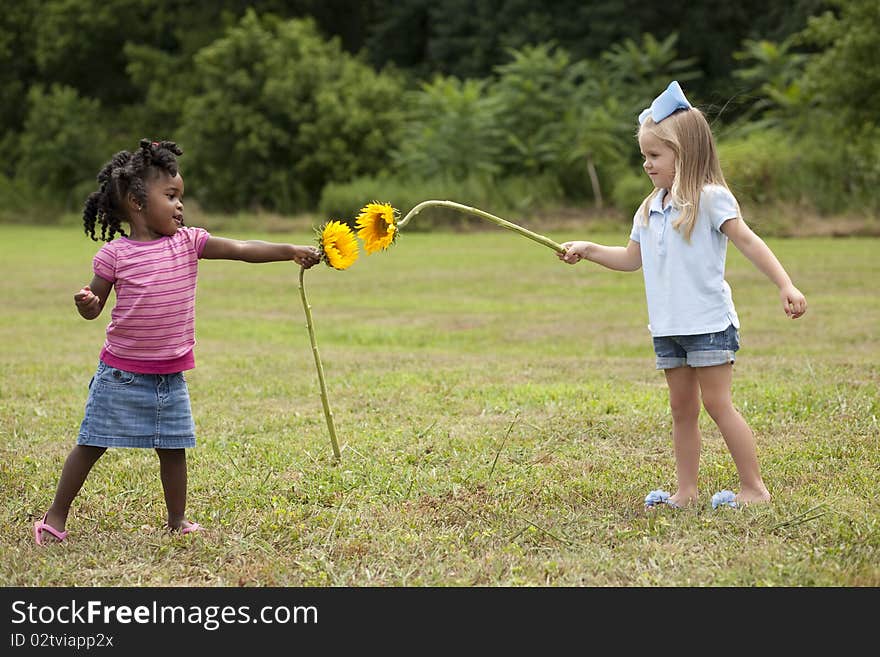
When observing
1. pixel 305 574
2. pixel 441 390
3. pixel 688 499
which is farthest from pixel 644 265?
pixel 441 390

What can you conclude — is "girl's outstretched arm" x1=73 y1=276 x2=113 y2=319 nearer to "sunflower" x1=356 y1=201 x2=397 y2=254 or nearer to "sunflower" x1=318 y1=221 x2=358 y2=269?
"sunflower" x1=318 y1=221 x2=358 y2=269

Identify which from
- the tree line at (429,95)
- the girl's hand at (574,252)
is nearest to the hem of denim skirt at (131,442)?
the girl's hand at (574,252)

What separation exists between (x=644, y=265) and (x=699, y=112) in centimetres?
57

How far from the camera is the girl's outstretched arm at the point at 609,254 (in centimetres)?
439

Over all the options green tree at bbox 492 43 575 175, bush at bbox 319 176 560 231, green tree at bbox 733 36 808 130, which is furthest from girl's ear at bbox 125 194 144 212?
green tree at bbox 492 43 575 175

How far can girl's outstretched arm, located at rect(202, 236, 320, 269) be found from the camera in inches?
158

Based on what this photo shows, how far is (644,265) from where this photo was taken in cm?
420

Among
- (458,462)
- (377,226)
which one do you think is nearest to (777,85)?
(458,462)

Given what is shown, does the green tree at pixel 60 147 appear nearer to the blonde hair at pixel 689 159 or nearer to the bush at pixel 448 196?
the bush at pixel 448 196

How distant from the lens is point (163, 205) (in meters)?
3.89

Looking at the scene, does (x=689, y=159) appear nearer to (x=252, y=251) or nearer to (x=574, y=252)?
(x=574, y=252)

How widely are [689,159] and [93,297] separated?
6.76 ft

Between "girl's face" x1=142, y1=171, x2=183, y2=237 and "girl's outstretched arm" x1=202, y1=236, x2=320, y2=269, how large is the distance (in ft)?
0.49

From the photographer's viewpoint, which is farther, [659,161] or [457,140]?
[457,140]
